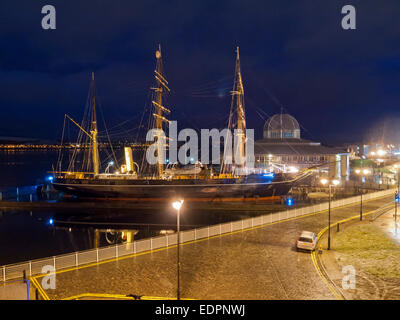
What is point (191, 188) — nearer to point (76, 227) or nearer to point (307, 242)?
point (76, 227)

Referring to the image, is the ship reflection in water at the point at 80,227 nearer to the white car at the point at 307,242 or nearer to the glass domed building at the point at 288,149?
the white car at the point at 307,242

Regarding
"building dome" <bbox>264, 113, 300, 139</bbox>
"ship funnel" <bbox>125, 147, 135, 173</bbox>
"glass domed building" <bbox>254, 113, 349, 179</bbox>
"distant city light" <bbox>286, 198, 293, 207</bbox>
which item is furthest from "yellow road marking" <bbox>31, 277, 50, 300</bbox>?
"building dome" <bbox>264, 113, 300, 139</bbox>

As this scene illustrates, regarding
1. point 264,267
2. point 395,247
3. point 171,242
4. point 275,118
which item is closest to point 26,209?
point 171,242

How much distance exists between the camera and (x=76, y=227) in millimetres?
35438

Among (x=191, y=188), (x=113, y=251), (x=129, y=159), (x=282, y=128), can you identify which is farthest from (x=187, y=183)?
(x=282, y=128)

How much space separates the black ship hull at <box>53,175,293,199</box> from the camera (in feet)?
144

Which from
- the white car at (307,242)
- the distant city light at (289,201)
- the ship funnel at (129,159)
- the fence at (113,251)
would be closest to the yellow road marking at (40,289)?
the fence at (113,251)

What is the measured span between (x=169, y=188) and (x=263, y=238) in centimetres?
2377

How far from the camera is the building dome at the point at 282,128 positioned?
272 feet

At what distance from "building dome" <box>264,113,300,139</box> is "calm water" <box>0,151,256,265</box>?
1940 inches

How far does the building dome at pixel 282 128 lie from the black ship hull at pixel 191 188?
3919 centimetres

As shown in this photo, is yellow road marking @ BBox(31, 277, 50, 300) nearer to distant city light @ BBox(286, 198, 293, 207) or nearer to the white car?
the white car

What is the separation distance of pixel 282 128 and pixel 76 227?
62.4 m

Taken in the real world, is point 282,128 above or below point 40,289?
above
